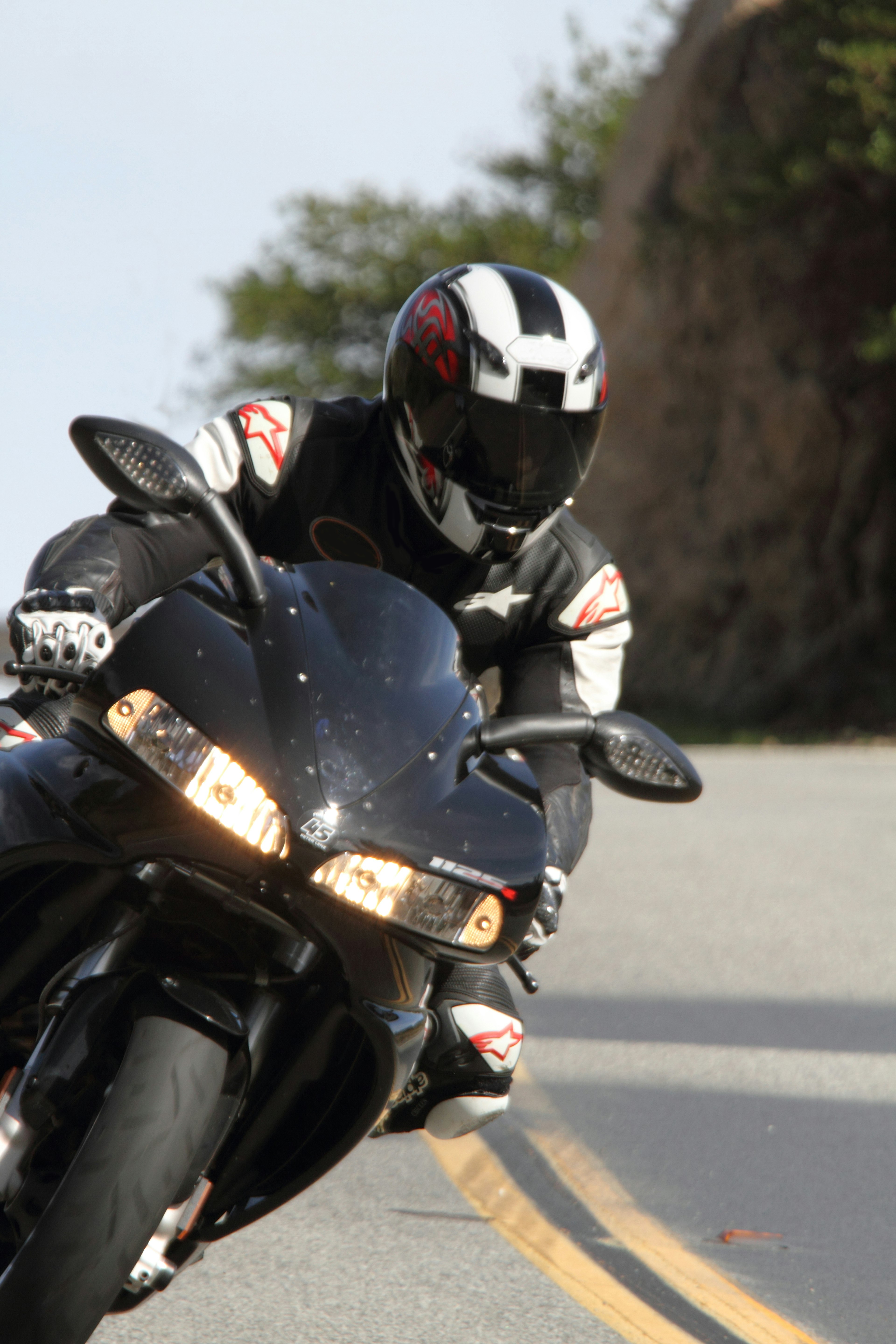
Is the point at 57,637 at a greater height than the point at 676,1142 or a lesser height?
greater

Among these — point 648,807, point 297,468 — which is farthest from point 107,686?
point 648,807

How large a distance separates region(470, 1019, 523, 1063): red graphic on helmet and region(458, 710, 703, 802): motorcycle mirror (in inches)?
26.0

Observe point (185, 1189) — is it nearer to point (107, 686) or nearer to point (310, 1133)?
point (310, 1133)

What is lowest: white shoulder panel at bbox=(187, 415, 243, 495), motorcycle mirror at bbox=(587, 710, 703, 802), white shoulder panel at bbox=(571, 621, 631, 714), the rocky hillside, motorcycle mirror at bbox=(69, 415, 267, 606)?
the rocky hillside

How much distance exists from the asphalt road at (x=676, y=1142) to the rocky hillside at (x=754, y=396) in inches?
584

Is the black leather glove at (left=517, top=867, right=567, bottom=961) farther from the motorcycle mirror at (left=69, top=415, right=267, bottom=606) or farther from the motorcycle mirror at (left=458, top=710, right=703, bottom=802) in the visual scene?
the motorcycle mirror at (left=69, top=415, right=267, bottom=606)

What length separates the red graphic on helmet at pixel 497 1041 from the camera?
9.23 ft

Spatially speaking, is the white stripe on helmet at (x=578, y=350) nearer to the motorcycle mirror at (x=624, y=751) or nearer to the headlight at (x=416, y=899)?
the motorcycle mirror at (x=624, y=751)

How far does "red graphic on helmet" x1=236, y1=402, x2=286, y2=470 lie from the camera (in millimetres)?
3129

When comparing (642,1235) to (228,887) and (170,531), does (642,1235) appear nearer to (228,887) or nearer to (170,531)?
(228,887)

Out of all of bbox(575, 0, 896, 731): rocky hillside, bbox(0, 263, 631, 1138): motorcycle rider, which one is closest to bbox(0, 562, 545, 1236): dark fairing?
bbox(0, 263, 631, 1138): motorcycle rider

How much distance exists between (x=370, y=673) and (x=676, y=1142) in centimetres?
232

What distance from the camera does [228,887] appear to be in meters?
2.13

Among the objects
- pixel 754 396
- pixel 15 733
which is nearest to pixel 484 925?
pixel 15 733
